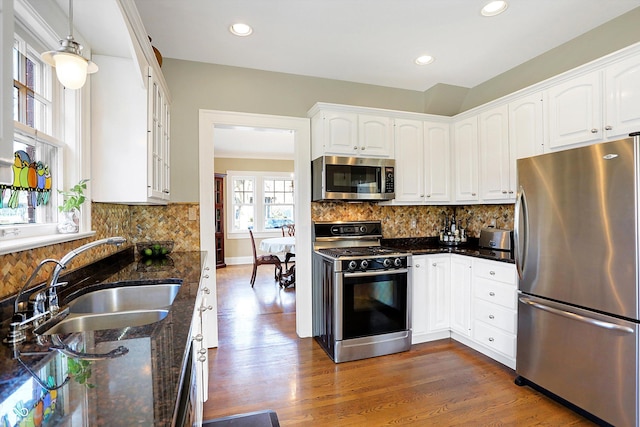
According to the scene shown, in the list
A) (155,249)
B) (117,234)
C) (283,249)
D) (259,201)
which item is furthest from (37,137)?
(259,201)

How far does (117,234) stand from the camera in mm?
2498

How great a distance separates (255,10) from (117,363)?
7.61 ft

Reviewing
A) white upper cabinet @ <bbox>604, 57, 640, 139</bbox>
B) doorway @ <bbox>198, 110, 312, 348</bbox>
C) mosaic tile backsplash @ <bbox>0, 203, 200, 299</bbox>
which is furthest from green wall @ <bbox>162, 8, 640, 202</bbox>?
white upper cabinet @ <bbox>604, 57, 640, 139</bbox>

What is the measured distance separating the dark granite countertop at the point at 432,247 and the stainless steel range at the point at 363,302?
1.18ft

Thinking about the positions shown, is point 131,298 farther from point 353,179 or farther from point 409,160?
point 409,160

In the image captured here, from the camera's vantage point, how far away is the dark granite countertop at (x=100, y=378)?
601 millimetres

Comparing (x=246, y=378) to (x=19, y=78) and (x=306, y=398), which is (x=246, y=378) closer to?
(x=306, y=398)

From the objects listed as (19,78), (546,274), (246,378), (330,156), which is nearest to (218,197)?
(330,156)

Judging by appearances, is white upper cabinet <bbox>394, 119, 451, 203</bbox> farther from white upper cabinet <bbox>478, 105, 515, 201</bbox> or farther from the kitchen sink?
the kitchen sink

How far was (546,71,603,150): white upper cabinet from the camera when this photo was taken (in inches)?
86.4

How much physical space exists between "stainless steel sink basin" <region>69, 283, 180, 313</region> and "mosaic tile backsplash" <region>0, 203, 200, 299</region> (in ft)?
0.72

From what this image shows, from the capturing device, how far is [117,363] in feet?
2.65

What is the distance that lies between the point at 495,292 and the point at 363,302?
44.4 inches

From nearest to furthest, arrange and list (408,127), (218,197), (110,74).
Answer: (110,74) → (408,127) → (218,197)
